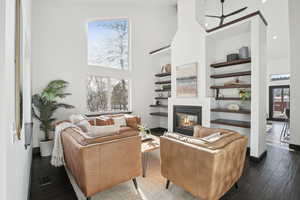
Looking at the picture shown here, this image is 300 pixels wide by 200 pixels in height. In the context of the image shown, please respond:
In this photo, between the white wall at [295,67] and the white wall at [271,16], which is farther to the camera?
the white wall at [271,16]

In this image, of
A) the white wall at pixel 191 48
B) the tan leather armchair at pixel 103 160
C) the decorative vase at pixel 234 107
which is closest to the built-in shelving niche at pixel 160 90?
the white wall at pixel 191 48

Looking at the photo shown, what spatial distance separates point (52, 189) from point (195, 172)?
6.62ft

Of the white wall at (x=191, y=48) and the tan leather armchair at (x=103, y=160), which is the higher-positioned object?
the white wall at (x=191, y=48)

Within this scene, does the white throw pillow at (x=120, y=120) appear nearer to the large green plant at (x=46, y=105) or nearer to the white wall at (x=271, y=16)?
the large green plant at (x=46, y=105)

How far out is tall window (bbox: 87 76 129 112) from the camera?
14.6ft

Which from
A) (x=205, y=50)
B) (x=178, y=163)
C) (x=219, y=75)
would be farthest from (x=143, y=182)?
(x=205, y=50)

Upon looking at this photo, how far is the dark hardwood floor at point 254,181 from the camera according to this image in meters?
1.96

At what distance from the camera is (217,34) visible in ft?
12.2

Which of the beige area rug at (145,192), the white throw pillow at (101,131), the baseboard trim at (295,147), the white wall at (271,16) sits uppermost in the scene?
the white wall at (271,16)

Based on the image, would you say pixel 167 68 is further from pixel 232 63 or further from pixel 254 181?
pixel 254 181

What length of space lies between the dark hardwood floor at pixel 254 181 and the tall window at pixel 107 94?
6.29 ft

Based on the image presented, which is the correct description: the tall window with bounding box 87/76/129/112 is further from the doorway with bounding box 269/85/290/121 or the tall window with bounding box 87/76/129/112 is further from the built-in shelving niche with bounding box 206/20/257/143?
the doorway with bounding box 269/85/290/121

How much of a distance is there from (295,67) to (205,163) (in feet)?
12.5

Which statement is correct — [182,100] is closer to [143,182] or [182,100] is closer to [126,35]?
[143,182]
